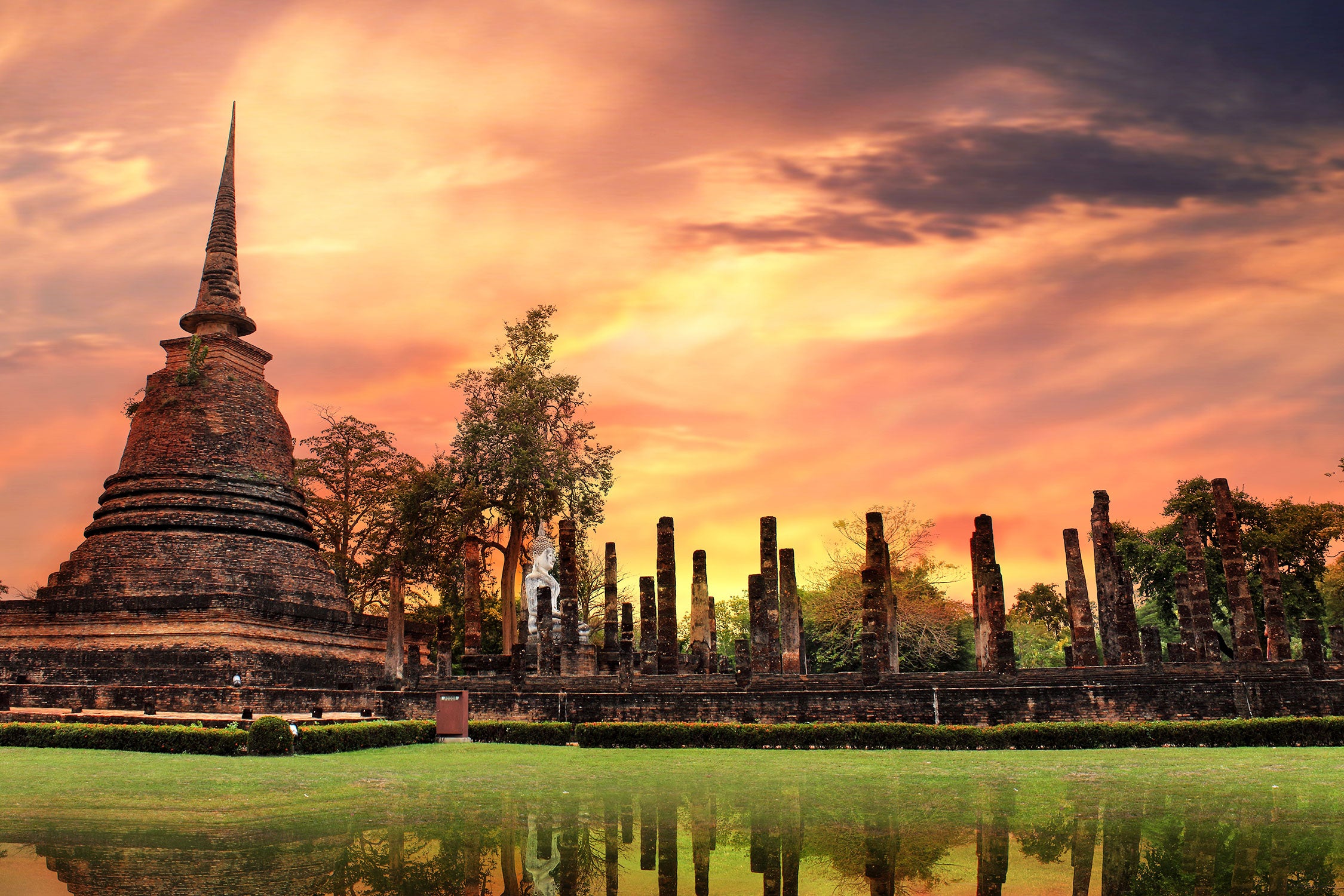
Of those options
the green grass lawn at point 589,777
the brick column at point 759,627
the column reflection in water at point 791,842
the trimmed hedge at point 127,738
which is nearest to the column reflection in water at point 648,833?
the column reflection in water at point 791,842

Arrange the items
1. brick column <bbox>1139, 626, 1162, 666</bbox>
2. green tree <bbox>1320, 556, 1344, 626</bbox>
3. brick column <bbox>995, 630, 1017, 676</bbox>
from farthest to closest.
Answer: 1. green tree <bbox>1320, 556, 1344, 626</bbox>
2. brick column <bbox>995, 630, 1017, 676</bbox>
3. brick column <bbox>1139, 626, 1162, 666</bbox>

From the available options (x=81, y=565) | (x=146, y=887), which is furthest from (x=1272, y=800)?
(x=81, y=565)

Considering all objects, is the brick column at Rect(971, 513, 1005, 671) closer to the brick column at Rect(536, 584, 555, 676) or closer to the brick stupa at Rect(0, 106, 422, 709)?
the brick column at Rect(536, 584, 555, 676)

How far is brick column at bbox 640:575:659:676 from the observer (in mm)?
33156

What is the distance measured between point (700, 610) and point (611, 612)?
521cm

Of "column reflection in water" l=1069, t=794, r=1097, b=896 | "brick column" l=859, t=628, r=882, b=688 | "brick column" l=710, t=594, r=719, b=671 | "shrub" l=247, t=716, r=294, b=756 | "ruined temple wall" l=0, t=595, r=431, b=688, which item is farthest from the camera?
"brick column" l=710, t=594, r=719, b=671

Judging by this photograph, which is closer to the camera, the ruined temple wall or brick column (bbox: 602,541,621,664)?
the ruined temple wall

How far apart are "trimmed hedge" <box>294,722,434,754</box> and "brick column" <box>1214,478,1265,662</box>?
2071 centimetres

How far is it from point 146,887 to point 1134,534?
46441mm

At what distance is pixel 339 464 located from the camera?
130 ft

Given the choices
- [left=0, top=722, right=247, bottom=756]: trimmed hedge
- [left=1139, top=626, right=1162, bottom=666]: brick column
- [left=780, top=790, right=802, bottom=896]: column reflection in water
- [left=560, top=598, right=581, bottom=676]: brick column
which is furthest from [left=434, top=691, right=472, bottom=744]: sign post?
[left=1139, top=626, right=1162, bottom=666]: brick column

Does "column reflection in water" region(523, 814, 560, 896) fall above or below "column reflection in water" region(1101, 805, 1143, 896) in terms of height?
above

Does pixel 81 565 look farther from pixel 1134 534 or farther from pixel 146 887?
pixel 1134 534

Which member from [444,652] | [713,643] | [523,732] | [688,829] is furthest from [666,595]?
[688,829]
